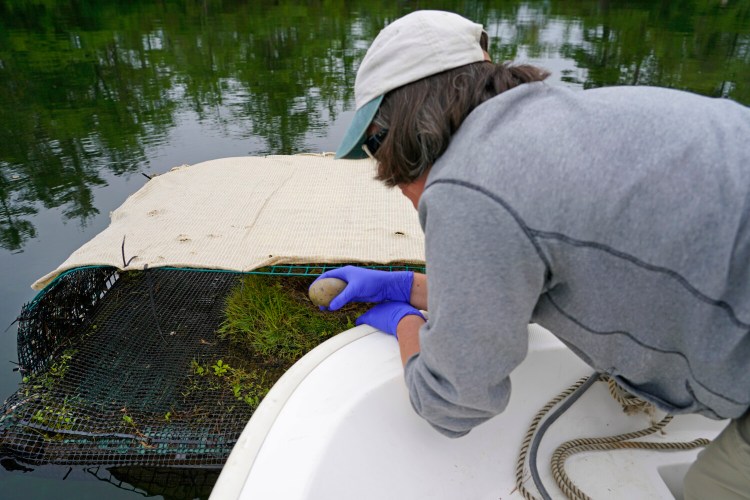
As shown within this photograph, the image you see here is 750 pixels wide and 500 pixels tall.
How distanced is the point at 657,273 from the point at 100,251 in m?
2.35

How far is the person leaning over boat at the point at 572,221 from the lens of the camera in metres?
0.66

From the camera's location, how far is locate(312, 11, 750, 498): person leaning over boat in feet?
2.16

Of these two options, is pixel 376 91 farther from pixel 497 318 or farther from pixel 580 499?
pixel 580 499

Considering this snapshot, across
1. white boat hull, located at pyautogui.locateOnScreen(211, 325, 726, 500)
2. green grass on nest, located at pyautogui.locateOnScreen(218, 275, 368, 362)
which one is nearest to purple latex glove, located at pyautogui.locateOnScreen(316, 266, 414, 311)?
white boat hull, located at pyautogui.locateOnScreen(211, 325, 726, 500)

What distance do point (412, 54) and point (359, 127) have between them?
157 millimetres

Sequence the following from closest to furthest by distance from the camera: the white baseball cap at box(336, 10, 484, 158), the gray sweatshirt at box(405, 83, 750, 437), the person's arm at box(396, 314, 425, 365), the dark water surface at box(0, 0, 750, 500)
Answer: the gray sweatshirt at box(405, 83, 750, 437) → the white baseball cap at box(336, 10, 484, 158) → the person's arm at box(396, 314, 425, 365) → the dark water surface at box(0, 0, 750, 500)

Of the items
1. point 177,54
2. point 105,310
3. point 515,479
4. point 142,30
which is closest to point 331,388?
point 515,479

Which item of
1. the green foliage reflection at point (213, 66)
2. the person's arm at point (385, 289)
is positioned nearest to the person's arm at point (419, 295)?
the person's arm at point (385, 289)

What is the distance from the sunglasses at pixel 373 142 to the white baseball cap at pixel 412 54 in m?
0.03

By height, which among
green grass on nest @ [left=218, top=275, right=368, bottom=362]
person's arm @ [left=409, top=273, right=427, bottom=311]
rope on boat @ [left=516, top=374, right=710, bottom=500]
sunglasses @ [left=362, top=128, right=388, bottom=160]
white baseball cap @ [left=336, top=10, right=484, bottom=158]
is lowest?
green grass on nest @ [left=218, top=275, right=368, bottom=362]

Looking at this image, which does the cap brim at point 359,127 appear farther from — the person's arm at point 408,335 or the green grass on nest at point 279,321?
the green grass on nest at point 279,321

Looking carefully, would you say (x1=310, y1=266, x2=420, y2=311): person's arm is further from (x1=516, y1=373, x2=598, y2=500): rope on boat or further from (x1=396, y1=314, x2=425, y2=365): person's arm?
(x1=516, y1=373, x2=598, y2=500): rope on boat

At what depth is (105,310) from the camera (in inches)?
101

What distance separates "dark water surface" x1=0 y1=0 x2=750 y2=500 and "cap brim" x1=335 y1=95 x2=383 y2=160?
5.20 ft
